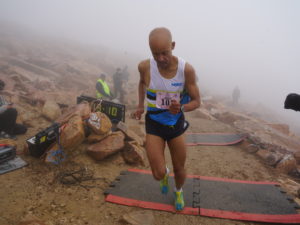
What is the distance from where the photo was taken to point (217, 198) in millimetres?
3521

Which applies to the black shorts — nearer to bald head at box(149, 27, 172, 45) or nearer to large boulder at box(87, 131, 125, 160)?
bald head at box(149, 27, 172, 45)

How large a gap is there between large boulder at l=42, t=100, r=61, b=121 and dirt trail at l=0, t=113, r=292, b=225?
5.11 feet

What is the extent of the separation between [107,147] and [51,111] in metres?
3.24

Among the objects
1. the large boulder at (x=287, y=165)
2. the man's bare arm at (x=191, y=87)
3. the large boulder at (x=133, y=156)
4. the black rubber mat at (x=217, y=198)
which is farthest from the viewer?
the large boulder at (x=287, y=165)

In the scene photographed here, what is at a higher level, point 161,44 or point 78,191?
point 161,44

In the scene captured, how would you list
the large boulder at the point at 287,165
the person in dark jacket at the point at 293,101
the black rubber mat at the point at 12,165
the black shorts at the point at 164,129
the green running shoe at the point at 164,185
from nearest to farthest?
the person in dark jacket at the point at 293,101
the black shorts at the point at 164,129
the green running shoe at the point at 164,185
the black rubber mat at the point at 12,165
the large boulder at the point at 287,165

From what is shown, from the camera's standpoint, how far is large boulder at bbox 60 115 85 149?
A: 4555mm

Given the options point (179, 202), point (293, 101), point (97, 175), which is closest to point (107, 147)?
point (97, 175)

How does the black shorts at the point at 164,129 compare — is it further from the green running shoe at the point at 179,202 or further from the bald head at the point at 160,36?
the bald head at the point at 160,36

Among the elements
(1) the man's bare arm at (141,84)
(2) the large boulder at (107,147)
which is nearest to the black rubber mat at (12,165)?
(2) the large boulder at (107,147)

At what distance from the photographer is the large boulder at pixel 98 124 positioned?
4980 millimetres

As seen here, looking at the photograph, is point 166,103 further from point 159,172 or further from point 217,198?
point 217,198

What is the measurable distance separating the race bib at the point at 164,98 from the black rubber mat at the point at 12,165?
2.88m

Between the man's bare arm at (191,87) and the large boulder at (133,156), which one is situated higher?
the man's bare arm at (191,87)
